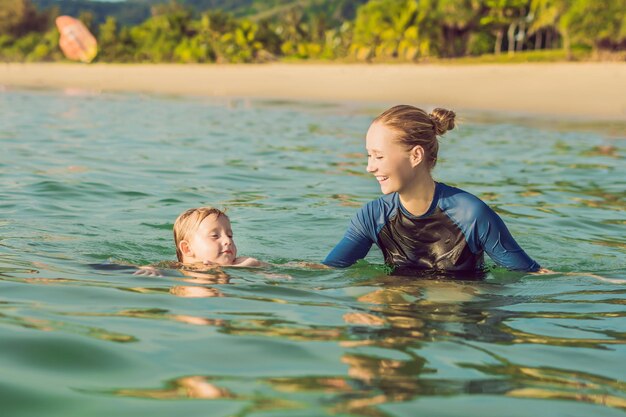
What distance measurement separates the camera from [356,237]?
5.12 m

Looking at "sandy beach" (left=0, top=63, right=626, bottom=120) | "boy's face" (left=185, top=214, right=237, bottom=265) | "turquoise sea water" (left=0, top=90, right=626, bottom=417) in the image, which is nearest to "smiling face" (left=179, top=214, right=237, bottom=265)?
"boy's face" (left=185, top=214, right=237, bottom=265)

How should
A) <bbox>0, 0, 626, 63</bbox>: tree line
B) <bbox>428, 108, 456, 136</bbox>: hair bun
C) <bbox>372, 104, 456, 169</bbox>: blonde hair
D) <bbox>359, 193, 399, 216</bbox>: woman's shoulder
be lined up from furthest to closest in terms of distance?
<bbox>0, 0, 626, 63</bbox>: tree line, <bbox>359, 193, 399, 216</bbox>: woman's shoulder, <bbox>428, 108, 456, 136</bbox>: hair bun, <bbox>372, 104, 456, 169</bbox>: blonde hair

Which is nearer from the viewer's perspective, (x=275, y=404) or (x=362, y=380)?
(x=275, y=404)

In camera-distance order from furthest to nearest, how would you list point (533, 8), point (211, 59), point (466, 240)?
point (211, 59) < point (533, 8) < point (466, 240)

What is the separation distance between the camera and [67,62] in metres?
56.8

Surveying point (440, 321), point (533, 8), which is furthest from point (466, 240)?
point (533, 8)

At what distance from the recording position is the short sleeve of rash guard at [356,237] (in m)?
5.11

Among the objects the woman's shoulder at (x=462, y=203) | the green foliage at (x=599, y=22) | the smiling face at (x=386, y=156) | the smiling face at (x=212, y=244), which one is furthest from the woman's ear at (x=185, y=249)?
the green foliage at (x=599, y=22)

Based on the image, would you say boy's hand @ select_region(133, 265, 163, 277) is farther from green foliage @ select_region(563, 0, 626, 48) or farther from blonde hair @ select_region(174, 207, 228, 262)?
green foliage @ select_region(563, 0, 626, 48)

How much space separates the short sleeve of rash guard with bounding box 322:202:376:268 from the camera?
511 centimetres

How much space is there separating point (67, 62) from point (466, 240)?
5577 centimetres

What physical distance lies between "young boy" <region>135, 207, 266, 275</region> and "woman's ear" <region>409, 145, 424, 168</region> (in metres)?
1.25

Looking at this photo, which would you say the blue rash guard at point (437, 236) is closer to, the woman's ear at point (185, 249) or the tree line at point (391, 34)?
the woman's ear at point (185, 249)

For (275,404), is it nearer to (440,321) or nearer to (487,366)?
(487,366)
